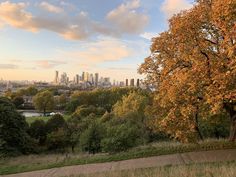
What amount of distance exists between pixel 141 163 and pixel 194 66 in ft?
15.4

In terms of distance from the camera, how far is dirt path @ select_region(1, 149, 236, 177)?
1284 centimetres

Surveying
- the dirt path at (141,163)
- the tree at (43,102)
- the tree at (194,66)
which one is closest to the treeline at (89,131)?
the tree at (194,66)

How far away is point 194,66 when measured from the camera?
45.9 ft

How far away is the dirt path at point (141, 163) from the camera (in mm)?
12836

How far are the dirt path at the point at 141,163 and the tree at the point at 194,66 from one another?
Answer: 69.8 inches

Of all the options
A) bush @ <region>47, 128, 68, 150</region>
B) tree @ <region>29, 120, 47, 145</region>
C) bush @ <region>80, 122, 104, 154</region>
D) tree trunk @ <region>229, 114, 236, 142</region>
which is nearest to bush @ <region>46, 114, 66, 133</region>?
tree @ <region>29, 120, 47, 145</region>

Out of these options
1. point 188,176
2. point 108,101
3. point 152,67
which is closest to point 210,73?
point 152,67

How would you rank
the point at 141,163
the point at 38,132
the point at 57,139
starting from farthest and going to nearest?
the point at 38,132
the point at 57,139
the point at 141,163

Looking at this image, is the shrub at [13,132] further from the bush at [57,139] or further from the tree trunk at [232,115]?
the tree trunk at [232,115]

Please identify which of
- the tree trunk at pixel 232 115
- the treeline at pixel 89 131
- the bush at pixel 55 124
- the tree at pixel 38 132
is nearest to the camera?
the tree trunk at pixel 232 115

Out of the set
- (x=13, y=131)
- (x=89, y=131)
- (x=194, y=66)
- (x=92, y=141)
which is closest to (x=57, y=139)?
(x=13, y=131)

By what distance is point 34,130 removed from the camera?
43125 mm

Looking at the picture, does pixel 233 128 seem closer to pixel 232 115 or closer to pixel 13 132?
pixel 232 115

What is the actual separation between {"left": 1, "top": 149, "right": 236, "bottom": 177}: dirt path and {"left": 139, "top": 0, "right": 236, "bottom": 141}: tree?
1.77m
